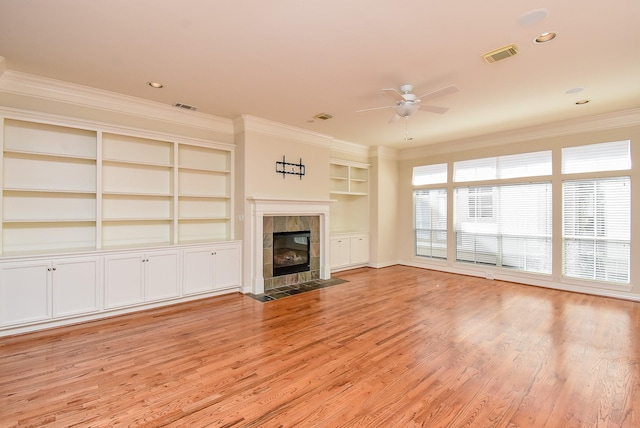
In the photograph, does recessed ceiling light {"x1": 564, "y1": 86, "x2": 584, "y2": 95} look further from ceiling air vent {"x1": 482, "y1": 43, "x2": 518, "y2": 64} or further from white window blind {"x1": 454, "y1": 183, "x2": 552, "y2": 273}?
white window blind {"x1": 454, "y1": 183, "x2": 552, "y2": 273}

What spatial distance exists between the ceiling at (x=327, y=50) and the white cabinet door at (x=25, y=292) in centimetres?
221

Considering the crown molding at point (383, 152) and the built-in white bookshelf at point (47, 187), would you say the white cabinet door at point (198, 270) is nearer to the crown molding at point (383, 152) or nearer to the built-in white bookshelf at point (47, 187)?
the built-in white bookshelf at point (47, 187)

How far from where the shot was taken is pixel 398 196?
7.83 meters

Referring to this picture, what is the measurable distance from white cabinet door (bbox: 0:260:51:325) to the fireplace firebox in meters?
3.06

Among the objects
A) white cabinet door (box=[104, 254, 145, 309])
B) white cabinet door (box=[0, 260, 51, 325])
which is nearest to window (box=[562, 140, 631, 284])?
white cabinet door (box=[104, 254, 145, 309])

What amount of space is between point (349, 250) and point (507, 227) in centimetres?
325

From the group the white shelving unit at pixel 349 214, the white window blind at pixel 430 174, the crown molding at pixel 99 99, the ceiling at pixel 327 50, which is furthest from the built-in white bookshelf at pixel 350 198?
the crown molding at pixel 99 99

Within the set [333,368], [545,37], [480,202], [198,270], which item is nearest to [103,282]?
[198,270]

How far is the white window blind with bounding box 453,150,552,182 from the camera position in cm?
564

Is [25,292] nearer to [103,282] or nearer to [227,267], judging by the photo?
[103,282]

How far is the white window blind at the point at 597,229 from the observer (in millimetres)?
4844

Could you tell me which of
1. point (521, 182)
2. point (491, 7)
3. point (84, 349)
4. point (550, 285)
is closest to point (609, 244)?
point (550, 285)

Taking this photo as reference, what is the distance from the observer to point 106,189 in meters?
4.20

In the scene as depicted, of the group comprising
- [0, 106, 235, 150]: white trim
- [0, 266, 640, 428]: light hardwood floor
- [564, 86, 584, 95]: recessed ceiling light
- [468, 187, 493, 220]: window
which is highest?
[564, 86, 584, 95]: recessed ceiling light
